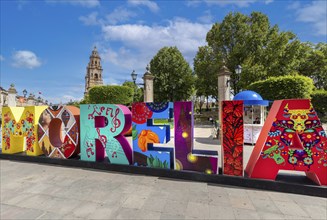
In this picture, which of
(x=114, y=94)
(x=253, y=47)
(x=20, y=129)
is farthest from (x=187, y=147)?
(x=114, y=94)

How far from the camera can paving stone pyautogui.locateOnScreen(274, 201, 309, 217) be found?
3.16 m

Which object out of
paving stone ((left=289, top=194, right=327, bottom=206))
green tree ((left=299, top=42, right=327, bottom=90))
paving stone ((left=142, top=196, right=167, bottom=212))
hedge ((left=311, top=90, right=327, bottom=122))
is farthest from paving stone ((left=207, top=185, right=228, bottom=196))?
green tree ((left=299, top=42, right=327, bottom=90))

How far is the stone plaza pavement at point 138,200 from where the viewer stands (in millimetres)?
3164

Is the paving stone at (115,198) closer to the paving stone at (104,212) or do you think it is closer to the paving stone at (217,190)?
the paving stone at (104,212)

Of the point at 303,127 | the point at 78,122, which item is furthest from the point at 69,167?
the point at 303,127

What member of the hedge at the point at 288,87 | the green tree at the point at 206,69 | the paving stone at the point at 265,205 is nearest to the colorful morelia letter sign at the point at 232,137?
the paving stone at the point at 265,205

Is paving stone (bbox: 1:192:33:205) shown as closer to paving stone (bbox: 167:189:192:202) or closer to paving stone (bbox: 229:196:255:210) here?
paving stone (bbox: 167:189:192:202)

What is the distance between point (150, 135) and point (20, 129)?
17.8ft

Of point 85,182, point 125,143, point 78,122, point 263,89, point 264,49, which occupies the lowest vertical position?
point 85,182

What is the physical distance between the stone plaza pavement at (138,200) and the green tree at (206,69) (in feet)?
71.6

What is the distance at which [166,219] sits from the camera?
3.02 meters

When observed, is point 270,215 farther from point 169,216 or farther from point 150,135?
point 150,135

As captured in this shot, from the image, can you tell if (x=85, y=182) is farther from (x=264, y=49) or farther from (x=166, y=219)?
(x=264, y=49)

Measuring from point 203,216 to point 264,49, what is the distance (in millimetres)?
24187
